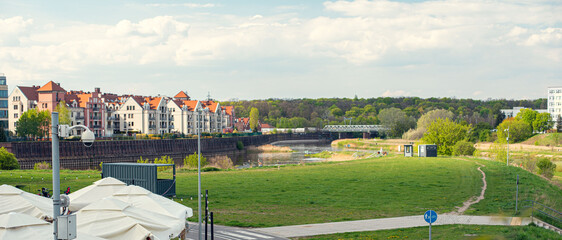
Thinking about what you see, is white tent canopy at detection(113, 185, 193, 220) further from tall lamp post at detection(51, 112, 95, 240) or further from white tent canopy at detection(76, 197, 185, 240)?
tall lamp post at detection(51, 112, 95, 240)

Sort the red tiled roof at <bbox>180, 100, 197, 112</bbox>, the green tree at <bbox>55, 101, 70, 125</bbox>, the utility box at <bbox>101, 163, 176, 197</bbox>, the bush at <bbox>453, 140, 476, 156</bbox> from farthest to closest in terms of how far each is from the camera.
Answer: the red tiled roof at <bbox>180, 100, 197, 112</bbox>, the green tree at <bbox>55, 101, 70, 125</bbox>, the bush at <bbox>453, 140, 476, 156</bbox>, the utility box at <bbox>101, 163, 176, 197</bbox>

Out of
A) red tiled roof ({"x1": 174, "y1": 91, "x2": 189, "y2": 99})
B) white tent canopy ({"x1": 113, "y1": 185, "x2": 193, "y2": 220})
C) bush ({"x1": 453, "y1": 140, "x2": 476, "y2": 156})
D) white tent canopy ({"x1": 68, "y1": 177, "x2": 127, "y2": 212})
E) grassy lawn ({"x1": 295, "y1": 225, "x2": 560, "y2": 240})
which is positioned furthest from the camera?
red tiled roof ({"x1": 174, "y1": 91, "x2": 189, "y2": 99})

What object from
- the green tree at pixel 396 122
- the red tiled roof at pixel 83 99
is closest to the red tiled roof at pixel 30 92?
the red tiled roof at pixel 83 99

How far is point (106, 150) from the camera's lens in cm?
8769

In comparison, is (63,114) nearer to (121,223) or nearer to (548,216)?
(121,223)

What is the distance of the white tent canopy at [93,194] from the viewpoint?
66.8 ft

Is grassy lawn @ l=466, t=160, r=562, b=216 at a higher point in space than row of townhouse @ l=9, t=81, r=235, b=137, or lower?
lower

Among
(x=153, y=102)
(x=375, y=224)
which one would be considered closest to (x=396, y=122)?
(x=153, y=102)

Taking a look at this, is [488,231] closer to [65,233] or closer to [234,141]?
[65,233]

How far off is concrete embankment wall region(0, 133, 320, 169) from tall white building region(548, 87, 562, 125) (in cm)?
10276

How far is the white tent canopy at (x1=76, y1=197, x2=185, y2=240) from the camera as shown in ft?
48.3

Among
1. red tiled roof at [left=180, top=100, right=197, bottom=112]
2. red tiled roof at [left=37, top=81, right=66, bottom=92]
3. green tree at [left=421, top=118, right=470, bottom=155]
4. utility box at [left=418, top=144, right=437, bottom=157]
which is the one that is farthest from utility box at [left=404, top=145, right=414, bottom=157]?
red tiled roof at [left=180, top=100, right=197, bottom=112]

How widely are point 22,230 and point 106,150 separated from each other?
79.9 meters

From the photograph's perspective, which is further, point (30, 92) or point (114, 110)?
point (114, 110)
